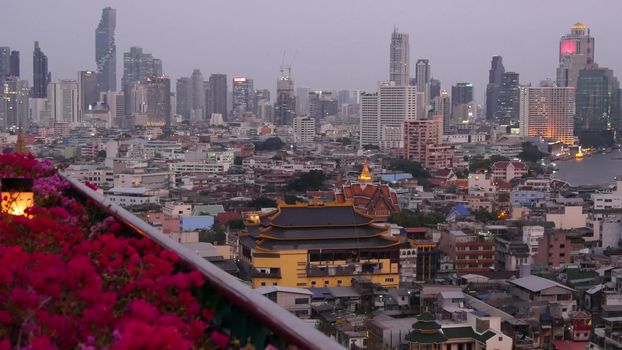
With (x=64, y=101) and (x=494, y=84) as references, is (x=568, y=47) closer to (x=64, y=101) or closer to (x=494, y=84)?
(x=494, y=84)

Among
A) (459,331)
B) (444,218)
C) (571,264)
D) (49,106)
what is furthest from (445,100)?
(459,331)

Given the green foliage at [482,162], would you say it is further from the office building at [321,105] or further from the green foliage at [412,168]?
the office building at [321,105]

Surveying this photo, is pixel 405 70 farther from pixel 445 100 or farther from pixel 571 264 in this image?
pixel 571 264

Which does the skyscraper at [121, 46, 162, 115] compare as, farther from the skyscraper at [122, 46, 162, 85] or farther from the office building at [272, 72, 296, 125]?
the office building at [272, 72, 296, 125]

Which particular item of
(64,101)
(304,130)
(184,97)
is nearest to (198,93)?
(184,97)

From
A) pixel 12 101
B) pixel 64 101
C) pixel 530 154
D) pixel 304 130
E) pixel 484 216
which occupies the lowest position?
pixel 484 216

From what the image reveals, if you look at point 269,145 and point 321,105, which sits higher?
point 321,105
